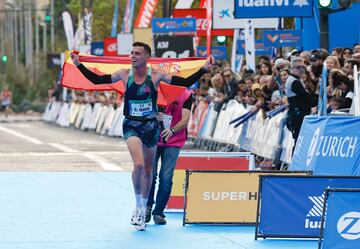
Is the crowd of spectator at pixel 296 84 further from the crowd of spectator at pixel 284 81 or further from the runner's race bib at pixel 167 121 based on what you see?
the runner's race bib at pixel 167 121

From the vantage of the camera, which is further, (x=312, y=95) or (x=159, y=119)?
(x=312, y=95)

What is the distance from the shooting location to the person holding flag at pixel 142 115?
13641 millimetres

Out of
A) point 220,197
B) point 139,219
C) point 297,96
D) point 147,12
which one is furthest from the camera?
point 147,12

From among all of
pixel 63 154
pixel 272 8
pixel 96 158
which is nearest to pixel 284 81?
pixel 272 8

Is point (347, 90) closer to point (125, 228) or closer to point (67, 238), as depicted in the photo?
point (125, 228)

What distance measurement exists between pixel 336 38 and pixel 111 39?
1748cm

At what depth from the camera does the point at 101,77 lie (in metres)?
14.0

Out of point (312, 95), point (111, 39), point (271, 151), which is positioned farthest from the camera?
point (111, 39)

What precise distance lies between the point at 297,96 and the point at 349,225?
925 cm

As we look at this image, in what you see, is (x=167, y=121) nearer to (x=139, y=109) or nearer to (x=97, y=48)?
(x=139, y=109)

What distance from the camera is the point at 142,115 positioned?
1368 centimetres

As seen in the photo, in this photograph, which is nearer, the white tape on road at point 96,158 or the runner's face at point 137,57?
the runner's face at point 137,57

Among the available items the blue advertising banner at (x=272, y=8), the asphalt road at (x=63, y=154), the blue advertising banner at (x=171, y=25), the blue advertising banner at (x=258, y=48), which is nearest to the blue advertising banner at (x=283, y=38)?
the blue advertising banner at (x=258, y=48)

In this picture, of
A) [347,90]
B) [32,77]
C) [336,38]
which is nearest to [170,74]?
[347,90]
